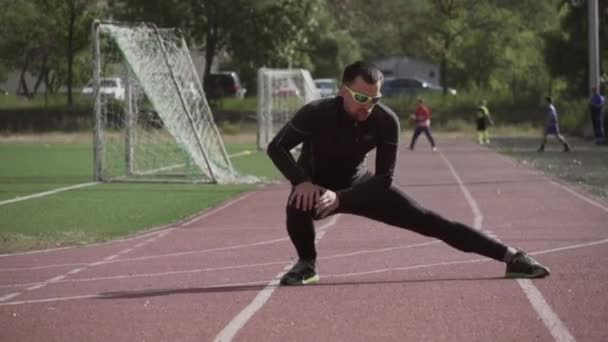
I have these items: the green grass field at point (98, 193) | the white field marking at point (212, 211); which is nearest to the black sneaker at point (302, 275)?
the green grass field at point (98, 193)

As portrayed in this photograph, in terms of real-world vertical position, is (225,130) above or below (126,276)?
below

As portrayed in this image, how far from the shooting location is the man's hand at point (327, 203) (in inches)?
414

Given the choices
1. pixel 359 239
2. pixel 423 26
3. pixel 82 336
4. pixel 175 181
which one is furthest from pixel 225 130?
pixel 82 336

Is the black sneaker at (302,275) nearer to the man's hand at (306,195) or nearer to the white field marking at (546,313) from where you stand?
the man's hand at (306,195)

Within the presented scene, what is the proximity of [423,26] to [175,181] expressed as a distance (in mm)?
60698

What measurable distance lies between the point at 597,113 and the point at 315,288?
38606mm

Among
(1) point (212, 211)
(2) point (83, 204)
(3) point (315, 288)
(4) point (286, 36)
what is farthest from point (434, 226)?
(4) point (286, 36)

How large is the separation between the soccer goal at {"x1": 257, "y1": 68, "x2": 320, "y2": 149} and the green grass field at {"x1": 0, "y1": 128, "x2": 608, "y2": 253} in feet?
5.46

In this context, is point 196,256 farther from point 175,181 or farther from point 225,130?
point 225,130

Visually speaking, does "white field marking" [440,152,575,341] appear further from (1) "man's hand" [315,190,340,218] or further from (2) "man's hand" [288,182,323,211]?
(2) "man's hand" [288,182,323,211]

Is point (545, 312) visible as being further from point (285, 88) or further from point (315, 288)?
point (285, 88)

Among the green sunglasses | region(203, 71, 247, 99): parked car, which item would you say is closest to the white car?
the green sunglasses

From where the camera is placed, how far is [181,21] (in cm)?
7138

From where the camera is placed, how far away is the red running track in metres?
8.99
